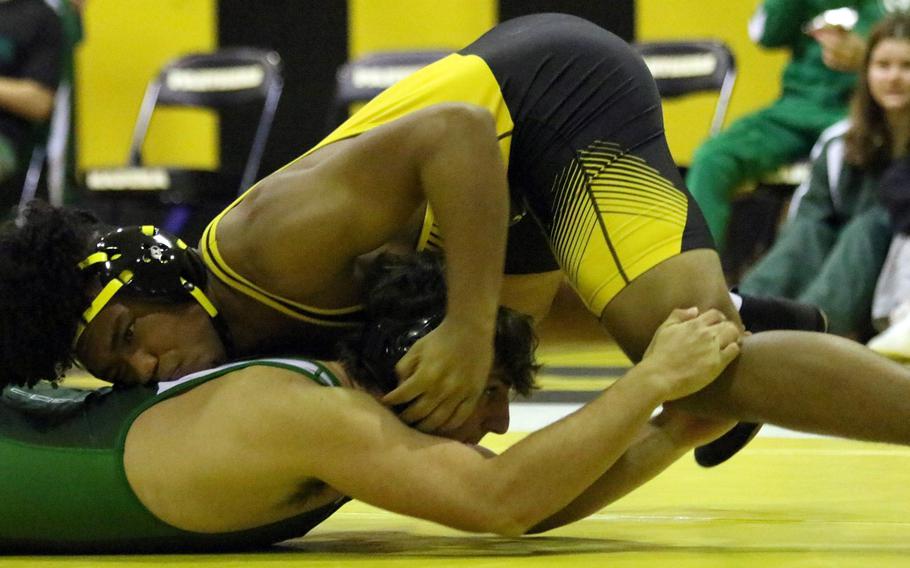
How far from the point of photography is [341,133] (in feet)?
7.16

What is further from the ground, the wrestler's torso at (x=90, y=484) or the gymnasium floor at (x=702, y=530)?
the wrestler's torso at (x=90, y=484)

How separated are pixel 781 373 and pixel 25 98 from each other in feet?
13.0

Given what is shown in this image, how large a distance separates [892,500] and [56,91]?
389 cm

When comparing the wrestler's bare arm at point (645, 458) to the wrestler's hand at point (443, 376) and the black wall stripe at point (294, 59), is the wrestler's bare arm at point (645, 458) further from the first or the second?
the black wall stripe at point (294, 59)

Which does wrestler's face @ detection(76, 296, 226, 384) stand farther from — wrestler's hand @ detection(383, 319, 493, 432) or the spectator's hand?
the spectator's hand

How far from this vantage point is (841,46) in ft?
16.8

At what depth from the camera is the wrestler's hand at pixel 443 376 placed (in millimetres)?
1927

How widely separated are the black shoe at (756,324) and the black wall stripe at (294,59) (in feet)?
16.2

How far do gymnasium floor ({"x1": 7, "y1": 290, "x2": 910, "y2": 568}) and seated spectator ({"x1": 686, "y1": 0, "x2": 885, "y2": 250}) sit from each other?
7.42 ft

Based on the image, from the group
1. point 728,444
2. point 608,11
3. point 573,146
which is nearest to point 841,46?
point 608,11

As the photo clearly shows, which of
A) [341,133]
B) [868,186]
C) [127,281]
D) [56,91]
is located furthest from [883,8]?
[127,281]

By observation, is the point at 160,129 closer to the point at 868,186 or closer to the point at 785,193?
the point at 785,193

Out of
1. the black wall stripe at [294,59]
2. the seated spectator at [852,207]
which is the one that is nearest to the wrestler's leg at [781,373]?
the seated spectator at [852,207]

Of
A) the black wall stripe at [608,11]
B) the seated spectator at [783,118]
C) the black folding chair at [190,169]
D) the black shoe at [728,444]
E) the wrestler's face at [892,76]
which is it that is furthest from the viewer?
the black wall stripe at [608,11]
